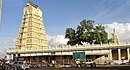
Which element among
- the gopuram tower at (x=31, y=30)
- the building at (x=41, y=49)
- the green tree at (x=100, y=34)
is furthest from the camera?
the gopuram tower at (x=31, y=30)

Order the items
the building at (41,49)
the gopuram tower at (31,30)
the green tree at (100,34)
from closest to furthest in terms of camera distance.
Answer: the building at (41,49), the green tree at (100,34), the gopuram tower at (31,30)

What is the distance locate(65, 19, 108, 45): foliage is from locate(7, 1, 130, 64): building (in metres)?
9.65

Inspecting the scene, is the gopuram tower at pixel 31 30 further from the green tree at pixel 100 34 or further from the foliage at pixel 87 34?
the green tree at pixel 100 34

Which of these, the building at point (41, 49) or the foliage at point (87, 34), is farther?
the foliage at point (87, 34)

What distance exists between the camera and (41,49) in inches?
2965

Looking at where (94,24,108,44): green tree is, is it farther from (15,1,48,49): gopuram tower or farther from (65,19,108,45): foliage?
(15,1,48,49): gopuram tower

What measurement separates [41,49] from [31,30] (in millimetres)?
18840

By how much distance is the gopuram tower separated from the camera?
92.0m

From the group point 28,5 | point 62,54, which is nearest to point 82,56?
point 62,54

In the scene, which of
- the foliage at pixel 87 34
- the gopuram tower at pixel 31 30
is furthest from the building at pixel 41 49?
the foliage at pixel 87 34

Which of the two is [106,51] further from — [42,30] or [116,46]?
[42,30]

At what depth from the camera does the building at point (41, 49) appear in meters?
65.6

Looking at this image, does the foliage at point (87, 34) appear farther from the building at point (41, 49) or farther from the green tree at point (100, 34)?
the building at point (41, 49)

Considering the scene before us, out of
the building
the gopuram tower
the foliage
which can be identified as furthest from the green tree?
the gopuram tower
